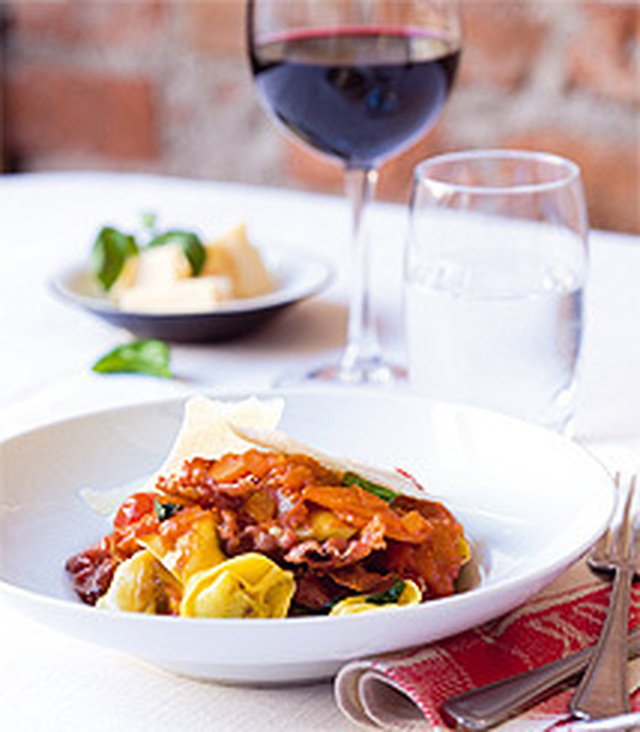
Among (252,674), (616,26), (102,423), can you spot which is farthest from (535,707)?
(616,26)

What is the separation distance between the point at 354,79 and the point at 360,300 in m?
0.17

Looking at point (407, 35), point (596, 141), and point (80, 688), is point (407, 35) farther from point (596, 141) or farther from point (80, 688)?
point (596, 141)

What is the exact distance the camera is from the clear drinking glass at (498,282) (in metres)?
0.92

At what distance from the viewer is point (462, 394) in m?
0.95

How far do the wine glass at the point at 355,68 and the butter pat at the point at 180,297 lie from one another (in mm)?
114

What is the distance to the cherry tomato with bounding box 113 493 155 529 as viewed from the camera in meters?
0.69

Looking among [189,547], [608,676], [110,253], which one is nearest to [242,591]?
[189,547]

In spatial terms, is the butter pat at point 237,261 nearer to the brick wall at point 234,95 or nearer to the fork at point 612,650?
the fork at point 612,650

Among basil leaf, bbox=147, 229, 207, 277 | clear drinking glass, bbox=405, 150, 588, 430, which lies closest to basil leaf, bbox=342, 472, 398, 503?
clear drinking glass, bbox=405, 150, 588, 430

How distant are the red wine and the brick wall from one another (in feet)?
3.43

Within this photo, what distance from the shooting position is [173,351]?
1158mm

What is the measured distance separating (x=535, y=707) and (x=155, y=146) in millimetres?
2167

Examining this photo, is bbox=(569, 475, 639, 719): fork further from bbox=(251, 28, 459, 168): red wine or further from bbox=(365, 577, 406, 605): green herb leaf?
bbox=(251, 28, 459, 168): red wine

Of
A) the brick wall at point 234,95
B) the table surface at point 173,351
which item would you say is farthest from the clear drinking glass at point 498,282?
the brick wall at point 234,95
